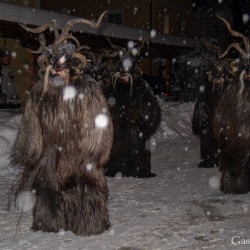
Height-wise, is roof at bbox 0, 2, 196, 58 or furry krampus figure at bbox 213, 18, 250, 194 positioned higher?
roof at bbox 0, 2, 196, 58

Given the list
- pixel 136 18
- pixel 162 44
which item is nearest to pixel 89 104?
pixel 162 44

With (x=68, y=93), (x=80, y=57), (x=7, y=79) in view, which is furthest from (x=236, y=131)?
(x=7, y=79)

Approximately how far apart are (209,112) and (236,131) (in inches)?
103

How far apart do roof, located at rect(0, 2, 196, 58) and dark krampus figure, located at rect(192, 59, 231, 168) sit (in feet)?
5.88

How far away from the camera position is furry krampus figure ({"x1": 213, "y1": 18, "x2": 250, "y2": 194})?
7496mm

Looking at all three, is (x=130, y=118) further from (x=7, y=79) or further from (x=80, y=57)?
(x=7, y=79)

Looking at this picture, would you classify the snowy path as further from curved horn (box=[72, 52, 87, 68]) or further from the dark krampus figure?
curved horn (box=[72, 52, 87, 68])

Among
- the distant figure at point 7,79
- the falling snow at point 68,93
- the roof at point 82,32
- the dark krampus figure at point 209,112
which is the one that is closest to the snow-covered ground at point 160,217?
the dark krampus figure at point 209,112

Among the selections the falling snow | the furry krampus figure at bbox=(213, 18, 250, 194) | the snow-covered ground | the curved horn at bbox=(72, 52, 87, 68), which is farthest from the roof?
the falling snow

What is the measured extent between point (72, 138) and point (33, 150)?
1.53 feet

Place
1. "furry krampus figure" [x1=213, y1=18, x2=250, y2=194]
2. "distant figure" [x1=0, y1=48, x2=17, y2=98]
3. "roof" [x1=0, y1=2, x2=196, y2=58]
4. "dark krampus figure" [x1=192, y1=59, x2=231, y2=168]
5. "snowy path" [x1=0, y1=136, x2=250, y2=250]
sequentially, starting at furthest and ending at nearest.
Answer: "distant figure" [x1=0, y1=48, x2=17, y2=98], "roof" [x1=0, y1=2, x2=196, y2=58], "dark krampus figure" [x1=192, y1=59, x2=231, y2=168], "furry krampus figure" [x1=213, y1=18, x2=250, y2=194], "snowy path" [x1=0, y1=136, x2=250, y2=250]

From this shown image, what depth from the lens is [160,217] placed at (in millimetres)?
6746

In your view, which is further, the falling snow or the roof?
the roof

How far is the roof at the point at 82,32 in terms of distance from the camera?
47.8ft
